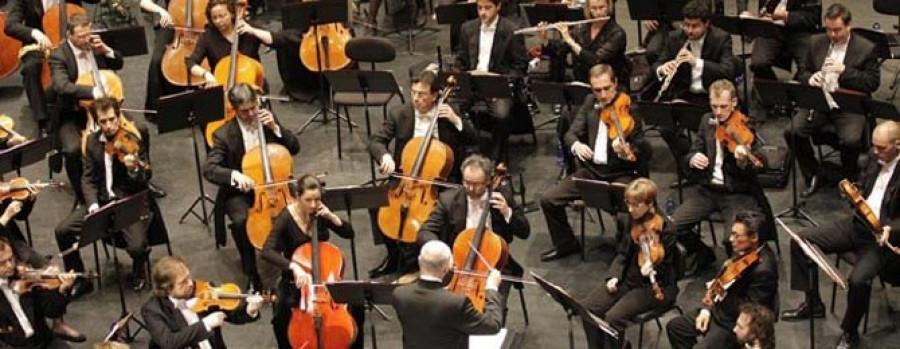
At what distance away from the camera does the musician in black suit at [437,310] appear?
835 cm

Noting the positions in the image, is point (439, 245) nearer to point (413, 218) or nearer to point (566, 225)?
point (413, 218)

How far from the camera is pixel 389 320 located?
34.4ft

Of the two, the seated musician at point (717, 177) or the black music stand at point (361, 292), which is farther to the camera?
the seated musician at point (717, 177)

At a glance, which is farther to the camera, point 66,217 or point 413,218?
point 66,217

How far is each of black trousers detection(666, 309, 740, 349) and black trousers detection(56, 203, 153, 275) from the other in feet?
12.4

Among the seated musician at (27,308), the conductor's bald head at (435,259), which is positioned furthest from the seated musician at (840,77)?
the seated musician at (27,308)

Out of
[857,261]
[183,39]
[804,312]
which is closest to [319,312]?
[804,312]

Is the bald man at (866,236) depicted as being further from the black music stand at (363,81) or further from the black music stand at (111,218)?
the black music stand at (111,218)

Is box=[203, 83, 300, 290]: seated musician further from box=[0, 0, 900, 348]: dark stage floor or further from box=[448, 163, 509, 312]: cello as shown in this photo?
box=[448, 163, 509, 312]: cello

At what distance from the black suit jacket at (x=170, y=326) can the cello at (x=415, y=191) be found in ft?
5.88

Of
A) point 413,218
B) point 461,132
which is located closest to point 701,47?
point 461,132

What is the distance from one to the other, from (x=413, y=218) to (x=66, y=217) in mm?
2915

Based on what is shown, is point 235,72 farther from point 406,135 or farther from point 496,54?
point 496,54

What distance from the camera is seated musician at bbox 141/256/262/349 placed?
884cm
